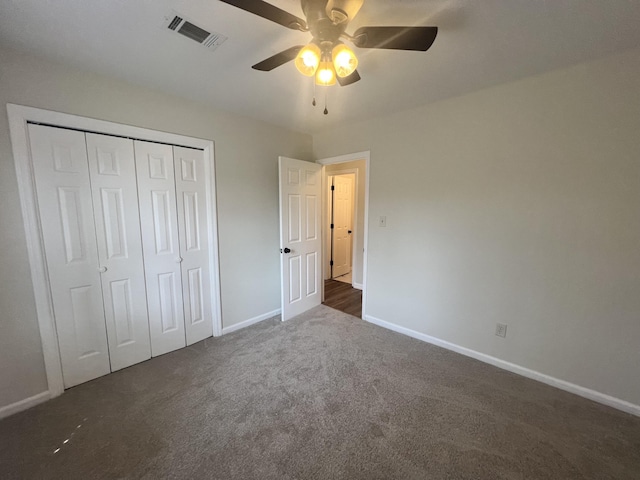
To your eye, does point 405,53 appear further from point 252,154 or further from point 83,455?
point 83,455

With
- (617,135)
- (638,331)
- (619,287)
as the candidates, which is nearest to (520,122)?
(617,135)

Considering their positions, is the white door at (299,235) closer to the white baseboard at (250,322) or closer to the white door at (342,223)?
the white baseboard at (250,322)

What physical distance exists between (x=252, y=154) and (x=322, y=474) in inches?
110

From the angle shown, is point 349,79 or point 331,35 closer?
point 331,35

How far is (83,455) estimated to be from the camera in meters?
1.43

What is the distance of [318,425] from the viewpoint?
1.62 m

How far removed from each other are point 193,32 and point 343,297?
3472 millimetres

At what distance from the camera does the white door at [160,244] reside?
216 centimetres

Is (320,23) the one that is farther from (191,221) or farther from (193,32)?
(191,221)

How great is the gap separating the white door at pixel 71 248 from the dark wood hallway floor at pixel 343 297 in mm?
2556

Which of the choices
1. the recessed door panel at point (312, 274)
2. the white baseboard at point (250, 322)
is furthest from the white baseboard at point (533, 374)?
the white baseboard at point (250, 322)

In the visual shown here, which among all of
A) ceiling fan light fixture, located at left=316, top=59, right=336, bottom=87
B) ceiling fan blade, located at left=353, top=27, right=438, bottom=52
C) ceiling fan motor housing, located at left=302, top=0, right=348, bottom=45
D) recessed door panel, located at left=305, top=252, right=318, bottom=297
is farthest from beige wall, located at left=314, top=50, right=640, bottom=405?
ceiling fan motor housing, located at left=302, top=0, right=348, bottom=45

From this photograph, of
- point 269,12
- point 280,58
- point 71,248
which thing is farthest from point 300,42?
point 71,248

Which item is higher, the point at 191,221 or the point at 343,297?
the point at 191,221
